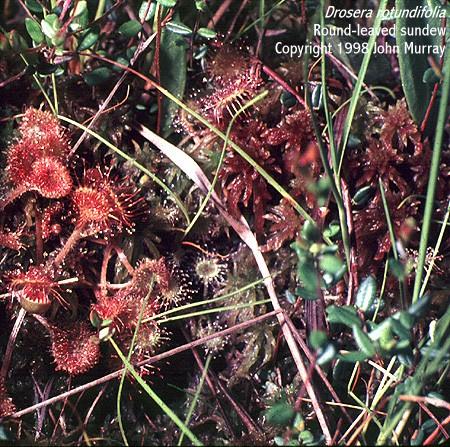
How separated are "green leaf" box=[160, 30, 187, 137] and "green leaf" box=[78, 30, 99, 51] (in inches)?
5.8

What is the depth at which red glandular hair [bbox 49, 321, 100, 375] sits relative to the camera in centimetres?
98

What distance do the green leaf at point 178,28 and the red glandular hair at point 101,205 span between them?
265 millimetres

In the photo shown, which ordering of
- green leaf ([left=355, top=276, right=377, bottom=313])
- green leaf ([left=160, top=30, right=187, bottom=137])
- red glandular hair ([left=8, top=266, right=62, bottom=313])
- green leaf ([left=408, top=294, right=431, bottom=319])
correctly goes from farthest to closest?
green leaf ([left=160, top=30, right=187, bottom=137]) < red glandular hair ([left=8, top=266, right=62, bottom=313]) < green leaf ([left=355, top=276, right=377, bottom=313]) < green leaf ([left=408, top=294, right=431, bottom=319])

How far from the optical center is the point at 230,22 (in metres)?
1.27

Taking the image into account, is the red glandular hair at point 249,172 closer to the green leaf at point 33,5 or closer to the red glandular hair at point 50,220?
the red glandular hair at point 50,220

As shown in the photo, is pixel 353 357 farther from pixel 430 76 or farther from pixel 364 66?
pixel 430 76

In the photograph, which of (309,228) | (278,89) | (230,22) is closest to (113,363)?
(309,228)

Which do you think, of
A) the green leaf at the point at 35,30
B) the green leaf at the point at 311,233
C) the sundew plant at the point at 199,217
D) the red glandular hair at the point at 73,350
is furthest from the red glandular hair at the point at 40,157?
the green leaf at the point at 311,233

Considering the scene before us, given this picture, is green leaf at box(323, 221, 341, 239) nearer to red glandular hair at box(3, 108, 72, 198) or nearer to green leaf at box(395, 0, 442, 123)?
green leaf at box(395, 0, 442, 123)

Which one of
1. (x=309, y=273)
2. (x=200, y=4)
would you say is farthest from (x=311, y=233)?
(x=200, y=4)

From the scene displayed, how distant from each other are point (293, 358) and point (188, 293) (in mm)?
205

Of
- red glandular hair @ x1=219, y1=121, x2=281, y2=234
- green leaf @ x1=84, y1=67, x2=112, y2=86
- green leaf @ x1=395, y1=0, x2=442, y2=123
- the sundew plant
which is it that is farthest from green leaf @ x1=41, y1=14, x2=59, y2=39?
green leaf @ x1=395, y1=0, x2=442, y2=123

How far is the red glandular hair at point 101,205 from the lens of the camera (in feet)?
3.38

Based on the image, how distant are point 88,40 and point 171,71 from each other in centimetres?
17
